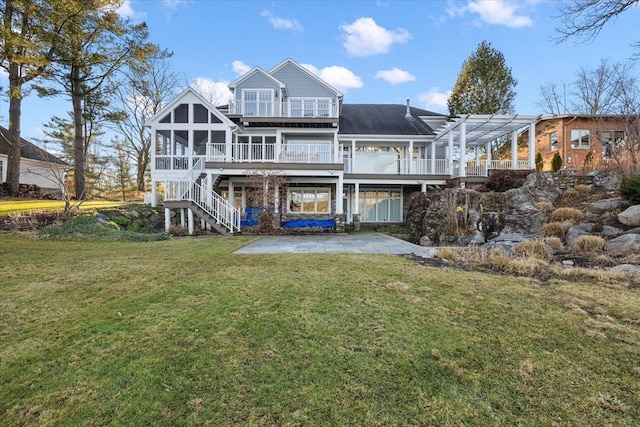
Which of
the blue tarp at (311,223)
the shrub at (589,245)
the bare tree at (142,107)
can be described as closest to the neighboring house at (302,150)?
the blue tarp at (311,223)

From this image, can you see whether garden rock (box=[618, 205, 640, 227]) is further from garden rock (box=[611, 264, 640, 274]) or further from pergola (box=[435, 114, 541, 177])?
pergola (box=[435, 114, 541, 177])

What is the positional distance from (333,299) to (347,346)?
1.22m

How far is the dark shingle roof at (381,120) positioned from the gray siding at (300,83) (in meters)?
2.47

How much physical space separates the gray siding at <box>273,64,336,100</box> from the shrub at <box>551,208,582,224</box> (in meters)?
13.5

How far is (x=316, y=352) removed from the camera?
2705 mm

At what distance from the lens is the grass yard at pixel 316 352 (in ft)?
6.60

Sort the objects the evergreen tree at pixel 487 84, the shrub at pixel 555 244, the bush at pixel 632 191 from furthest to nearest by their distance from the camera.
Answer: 1. the evergreen tree at pixel 487 84
2. the bush at pixel 632 191
3. the shrub at pixel 555 244

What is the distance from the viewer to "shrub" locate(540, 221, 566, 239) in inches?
347

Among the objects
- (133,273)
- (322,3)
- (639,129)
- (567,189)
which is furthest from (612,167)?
(133,273)

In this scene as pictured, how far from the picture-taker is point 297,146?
15664 millimetres

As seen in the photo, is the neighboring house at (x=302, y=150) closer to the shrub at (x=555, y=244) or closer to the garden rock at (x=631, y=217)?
the garden rock at (x=631, y=217)

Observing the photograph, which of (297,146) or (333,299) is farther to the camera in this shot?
(297,146)

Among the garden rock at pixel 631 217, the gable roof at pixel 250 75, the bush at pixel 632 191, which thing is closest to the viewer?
the garden rock at pixel 631 217

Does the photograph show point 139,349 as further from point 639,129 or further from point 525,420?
point 639,129
